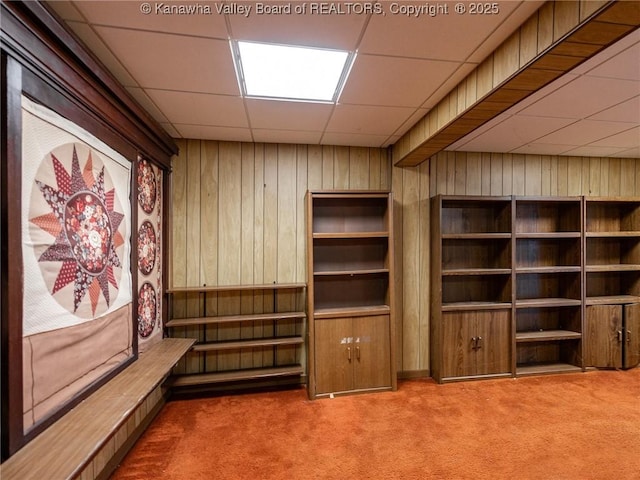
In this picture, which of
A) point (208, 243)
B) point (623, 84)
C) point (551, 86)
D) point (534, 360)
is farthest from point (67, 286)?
point (534, 360)

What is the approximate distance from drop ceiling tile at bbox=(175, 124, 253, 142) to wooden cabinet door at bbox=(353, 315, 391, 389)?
205 centimetres

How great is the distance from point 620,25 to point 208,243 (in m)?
3.08

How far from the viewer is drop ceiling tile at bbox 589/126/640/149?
9.55 ft

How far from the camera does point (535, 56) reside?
4.50 feet

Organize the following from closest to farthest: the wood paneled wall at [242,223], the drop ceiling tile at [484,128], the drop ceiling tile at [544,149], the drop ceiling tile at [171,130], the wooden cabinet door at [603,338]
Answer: the drop ceiling tile at [484,128], the drop ceiling tile at [171,130], the wood paneled wall at [242,223], the drop ceiling tile at [544,149], the wooden cabinet door at [603,338]

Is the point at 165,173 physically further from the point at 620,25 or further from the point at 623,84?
the point at 623,84

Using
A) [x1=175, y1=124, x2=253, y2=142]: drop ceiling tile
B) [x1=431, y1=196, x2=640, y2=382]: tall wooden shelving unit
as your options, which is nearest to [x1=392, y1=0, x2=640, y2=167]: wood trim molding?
[x1=431, y1=196, x2=640, y2=382]: tall wooden shelving unit

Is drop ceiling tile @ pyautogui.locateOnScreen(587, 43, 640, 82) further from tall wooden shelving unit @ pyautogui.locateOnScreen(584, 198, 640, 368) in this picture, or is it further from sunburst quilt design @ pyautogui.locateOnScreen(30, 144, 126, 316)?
sunburst quilt design @ pyautogui.locateOnScreen(30, 144, 126, 316)

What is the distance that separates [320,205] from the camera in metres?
3.20

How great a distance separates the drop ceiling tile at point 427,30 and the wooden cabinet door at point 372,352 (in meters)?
2.21

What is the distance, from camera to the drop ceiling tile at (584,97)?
201 cm

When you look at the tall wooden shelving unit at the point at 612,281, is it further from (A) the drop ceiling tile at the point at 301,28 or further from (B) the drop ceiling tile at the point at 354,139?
(A) the drop ceiling tile at the point at 301,28

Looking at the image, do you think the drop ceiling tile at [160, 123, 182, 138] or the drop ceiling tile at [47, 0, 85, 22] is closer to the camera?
the drop ceiling tile at [47, 0, 85, 22]

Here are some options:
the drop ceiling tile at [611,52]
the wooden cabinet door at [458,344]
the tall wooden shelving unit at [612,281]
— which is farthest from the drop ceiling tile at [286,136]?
the tall wooden shelving unit at [612,281]
